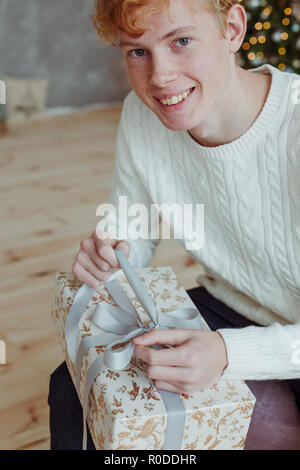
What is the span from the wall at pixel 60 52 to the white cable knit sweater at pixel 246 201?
9.59 feet

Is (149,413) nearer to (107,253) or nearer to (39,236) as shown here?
(107,253)

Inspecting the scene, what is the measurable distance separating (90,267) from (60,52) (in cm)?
334

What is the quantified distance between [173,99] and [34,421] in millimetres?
974

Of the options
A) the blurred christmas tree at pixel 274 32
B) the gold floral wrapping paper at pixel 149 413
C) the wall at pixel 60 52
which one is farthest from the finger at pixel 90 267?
the wall at pixel 60 52

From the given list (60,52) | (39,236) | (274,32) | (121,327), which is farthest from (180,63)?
(60,52)

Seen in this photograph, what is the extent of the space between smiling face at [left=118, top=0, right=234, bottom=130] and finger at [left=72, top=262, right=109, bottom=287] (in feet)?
1.02

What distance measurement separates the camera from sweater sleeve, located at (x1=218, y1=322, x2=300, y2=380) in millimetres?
A: 924

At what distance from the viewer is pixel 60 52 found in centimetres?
412

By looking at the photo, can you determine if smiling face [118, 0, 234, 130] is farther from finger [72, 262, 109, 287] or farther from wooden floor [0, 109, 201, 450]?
wooden floor [0, 109, 201, 450]

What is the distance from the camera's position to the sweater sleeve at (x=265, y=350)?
924mm

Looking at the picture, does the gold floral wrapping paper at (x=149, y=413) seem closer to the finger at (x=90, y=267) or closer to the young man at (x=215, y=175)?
the young man at (x=215, y=175)

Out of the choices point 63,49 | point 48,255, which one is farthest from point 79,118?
point 48,255

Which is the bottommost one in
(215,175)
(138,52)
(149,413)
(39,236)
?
(39,236)

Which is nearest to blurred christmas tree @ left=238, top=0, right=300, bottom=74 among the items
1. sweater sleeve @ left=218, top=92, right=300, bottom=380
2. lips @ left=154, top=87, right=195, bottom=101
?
lips @ left=154, top=87, right=195, bottom=101
